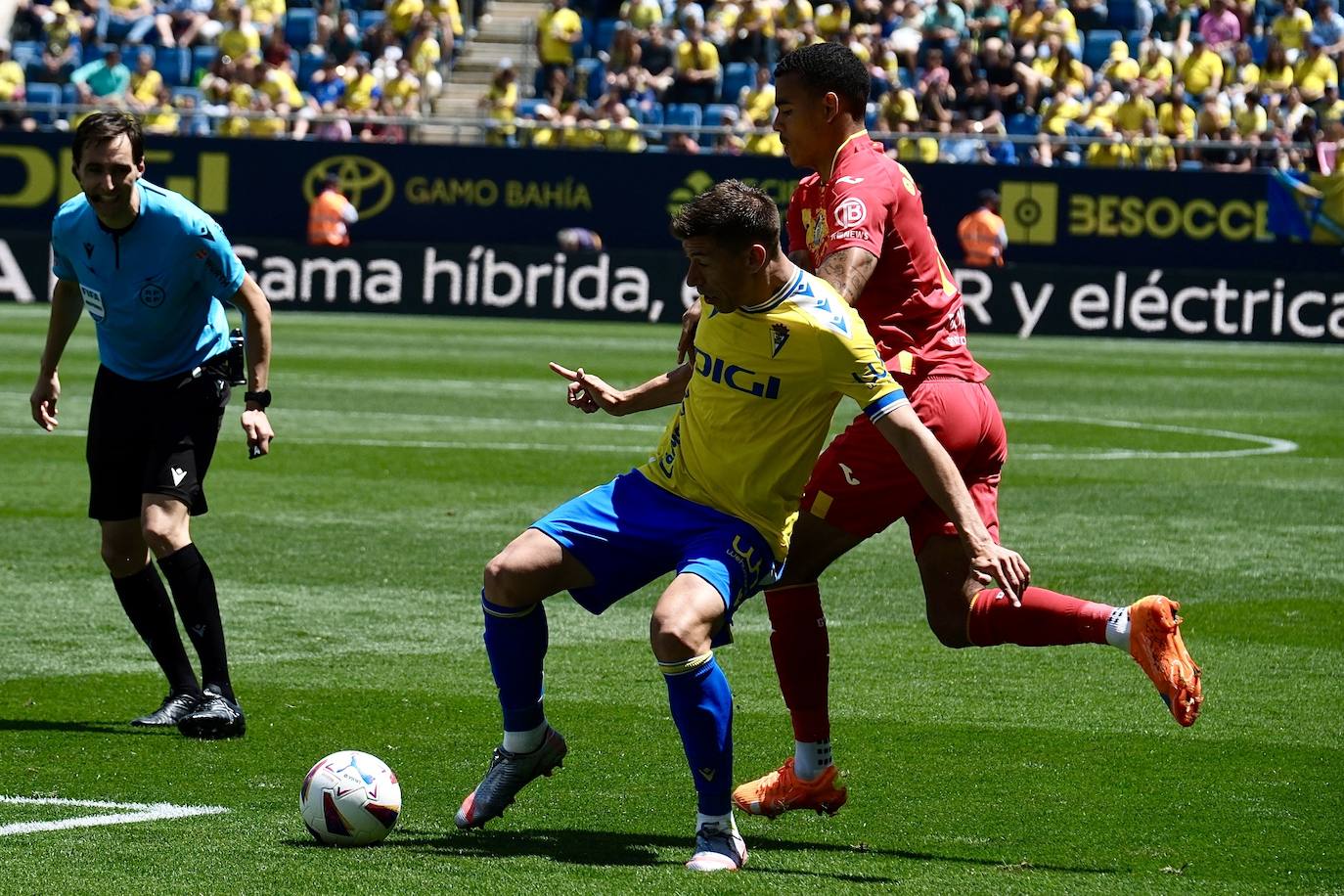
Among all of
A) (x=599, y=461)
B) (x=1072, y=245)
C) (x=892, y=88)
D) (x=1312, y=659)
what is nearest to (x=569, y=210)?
(x=892, y=88)

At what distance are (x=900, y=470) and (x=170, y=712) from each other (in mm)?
2557

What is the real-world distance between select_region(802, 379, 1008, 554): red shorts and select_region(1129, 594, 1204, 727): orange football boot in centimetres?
54

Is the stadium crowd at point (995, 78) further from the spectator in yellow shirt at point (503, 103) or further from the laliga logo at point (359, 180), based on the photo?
the laliga logo at point (359, 180)

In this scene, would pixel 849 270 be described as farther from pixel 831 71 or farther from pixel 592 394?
pixel 592 394

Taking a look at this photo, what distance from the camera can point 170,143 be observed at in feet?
96.4

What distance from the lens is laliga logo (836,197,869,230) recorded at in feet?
19.0

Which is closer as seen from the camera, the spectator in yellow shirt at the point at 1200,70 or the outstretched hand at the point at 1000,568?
the outstretched hand at the point at 1000,568

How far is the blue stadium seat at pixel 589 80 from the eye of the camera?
104ft

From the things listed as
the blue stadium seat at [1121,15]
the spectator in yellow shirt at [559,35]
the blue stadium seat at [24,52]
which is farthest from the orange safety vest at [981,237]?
A: the blue stadium seat at [24,52]

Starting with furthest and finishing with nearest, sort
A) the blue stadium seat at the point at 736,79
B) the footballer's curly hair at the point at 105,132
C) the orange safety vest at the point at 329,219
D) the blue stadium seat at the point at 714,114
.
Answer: the blue stadium seat at the point at 736,79, the blue stadium seat at the point at 714,114, the orange safety vest at the point at 329,219, the footballer's curly hair at the point at 105,132

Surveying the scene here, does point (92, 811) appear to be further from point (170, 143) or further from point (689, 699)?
point (170, 143)

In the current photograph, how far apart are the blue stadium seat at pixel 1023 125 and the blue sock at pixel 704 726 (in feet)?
83.0

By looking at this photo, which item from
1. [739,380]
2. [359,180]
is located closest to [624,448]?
[739,380]

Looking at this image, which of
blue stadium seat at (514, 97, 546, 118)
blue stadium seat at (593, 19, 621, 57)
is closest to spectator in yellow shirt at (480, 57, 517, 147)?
blue stadium seat at (514, 97, 546, 118)
